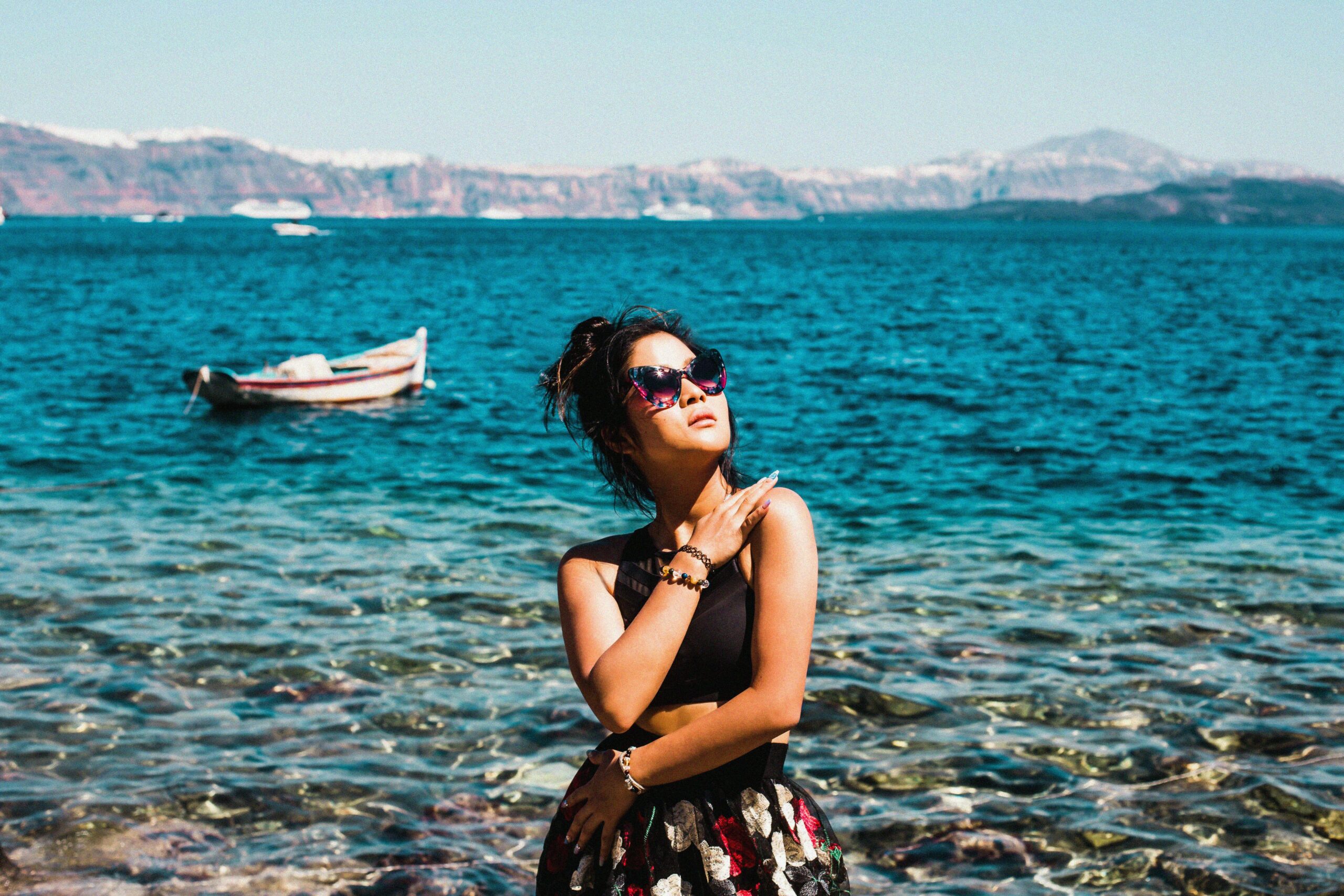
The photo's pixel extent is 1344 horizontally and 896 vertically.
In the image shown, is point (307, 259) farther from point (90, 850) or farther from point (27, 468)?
point (90, 850)

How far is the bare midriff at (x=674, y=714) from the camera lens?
10.2ft

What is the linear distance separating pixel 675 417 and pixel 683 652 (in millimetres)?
623

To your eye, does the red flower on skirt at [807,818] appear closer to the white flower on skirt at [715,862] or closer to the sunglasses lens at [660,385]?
the white flower on skirt at [715,862]

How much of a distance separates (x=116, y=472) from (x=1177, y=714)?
17.2 m

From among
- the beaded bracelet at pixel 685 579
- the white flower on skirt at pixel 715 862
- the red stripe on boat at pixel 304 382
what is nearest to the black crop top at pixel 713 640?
the beaded bracelet at pixel 685 579

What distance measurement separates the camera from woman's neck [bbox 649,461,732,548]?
3148mm

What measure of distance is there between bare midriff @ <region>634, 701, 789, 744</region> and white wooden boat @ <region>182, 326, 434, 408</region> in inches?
1012

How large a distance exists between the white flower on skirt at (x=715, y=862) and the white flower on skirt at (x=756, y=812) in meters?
0.09

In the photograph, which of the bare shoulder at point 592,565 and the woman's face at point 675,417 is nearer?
the woman's face at point 675,417

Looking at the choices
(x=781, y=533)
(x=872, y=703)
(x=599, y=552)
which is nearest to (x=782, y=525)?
(x=781, y=533)

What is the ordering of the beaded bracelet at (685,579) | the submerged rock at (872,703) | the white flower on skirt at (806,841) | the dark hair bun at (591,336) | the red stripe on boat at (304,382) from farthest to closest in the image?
the red stripe on boat at (304,382) → the submerged rock at (872,703) → the dark hair bun at (591,336) → the white flower on skirt at (806,841) → the beaded bracelet at (685,579)

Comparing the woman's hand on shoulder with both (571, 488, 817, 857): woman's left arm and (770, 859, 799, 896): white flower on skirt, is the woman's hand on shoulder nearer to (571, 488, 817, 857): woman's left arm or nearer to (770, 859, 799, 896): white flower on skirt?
(571, 488, 817, 857): woman's left arm

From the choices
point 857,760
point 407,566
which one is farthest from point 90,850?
point 407,566

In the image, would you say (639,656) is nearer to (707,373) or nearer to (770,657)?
(770,657)
